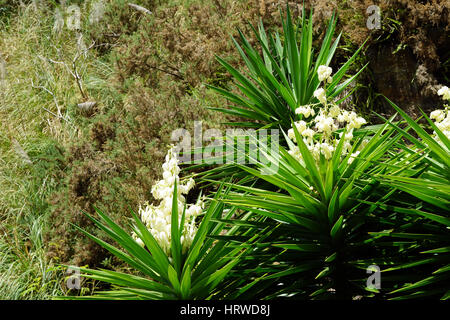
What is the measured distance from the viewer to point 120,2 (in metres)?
6.87

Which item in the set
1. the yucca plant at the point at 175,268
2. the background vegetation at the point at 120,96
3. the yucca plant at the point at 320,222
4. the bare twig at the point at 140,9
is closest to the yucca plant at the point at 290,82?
the background vegetation at the point at 120,96

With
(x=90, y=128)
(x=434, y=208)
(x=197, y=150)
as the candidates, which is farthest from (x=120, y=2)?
(x=434, y=208)

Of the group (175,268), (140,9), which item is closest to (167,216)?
(175,268)

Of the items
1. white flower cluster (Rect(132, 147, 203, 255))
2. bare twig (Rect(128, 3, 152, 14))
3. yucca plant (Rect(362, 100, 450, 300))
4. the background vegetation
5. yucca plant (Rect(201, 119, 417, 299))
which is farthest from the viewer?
bare twig (Rect(128, 3, 152, 14))

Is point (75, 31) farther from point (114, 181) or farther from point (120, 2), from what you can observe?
point (114, 181)

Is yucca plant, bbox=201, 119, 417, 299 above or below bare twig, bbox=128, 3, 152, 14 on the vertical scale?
below

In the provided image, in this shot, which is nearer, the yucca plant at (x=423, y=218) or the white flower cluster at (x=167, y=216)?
the yucca plant at (x=423, y=218)

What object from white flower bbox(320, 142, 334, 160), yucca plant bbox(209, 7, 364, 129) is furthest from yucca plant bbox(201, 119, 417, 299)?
yucca plant bbox(209, 7, 364, 129)
